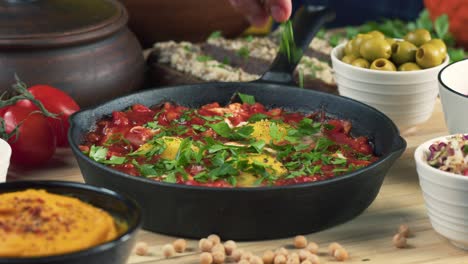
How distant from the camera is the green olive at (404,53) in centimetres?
371

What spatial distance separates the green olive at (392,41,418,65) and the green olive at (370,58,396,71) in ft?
0.16

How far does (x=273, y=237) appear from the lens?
281 cm

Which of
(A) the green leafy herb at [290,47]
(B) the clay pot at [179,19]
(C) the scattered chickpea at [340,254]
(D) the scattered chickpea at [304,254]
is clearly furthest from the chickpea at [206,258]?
(B) the clay pot at [179,19]

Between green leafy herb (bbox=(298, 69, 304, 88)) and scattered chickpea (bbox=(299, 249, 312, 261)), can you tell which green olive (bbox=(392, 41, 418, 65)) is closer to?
green leafy herb (bbox=(298, 69, 304, 88))

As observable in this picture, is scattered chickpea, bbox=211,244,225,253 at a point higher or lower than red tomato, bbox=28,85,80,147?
higher

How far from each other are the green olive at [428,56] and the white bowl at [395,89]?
3 centimetres

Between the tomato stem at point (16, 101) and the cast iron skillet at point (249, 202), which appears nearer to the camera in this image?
the cast iron skillet at point (249, 202)

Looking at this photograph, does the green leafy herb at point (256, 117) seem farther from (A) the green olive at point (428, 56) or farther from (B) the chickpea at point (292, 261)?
(B) the chickpea at point (292, 261)

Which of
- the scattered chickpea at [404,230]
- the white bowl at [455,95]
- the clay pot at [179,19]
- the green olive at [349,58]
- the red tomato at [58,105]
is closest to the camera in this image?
the scattered chickpea at [404,230]

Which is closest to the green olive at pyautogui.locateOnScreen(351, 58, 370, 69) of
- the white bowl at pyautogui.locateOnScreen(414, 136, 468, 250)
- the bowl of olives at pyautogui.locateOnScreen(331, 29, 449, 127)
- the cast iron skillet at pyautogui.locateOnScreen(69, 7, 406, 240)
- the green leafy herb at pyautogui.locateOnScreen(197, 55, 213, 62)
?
the bowl of olives at pyautogui.locateOnScreen(331, 29, 449, 127)

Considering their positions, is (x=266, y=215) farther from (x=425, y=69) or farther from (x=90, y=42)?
(x=90, y=42)

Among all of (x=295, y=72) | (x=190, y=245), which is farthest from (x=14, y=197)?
(x=295, y=72)

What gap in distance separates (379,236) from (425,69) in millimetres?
915

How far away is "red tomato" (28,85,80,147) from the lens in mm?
3527
